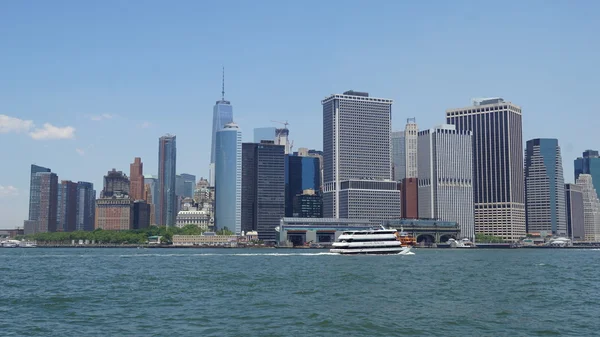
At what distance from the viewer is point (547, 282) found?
293 feet

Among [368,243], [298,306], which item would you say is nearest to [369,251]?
[368,243]

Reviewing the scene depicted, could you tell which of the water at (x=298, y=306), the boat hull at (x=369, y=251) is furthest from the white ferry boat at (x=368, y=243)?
the water at (x=298, y=306)

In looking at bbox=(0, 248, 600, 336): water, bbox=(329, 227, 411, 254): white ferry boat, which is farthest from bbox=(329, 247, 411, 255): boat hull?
bbox=(0, 248, 600, 336): water

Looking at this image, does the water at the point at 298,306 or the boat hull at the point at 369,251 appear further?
the boat hull at the point at 369,251

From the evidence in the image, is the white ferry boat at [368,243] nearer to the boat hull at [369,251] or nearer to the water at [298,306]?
the boat hull at [369,251]

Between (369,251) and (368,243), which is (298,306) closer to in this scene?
(368,243)

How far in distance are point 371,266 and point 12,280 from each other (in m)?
57.0

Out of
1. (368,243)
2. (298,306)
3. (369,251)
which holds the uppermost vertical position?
(368,243)

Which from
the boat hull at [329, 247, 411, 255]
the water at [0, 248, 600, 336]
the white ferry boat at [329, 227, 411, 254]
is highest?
the white ferry boat at [329, 227, 411, 254]

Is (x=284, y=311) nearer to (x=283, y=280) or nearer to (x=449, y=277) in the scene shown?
(x=283, y=280)

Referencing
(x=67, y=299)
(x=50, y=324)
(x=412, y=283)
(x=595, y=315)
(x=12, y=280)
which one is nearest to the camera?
(x=50, y=324)

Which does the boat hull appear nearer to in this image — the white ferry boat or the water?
the white ferry boat

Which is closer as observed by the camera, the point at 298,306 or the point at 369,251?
the point at 298,306

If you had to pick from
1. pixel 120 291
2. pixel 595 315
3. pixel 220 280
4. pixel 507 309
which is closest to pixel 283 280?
pixel 220 280
